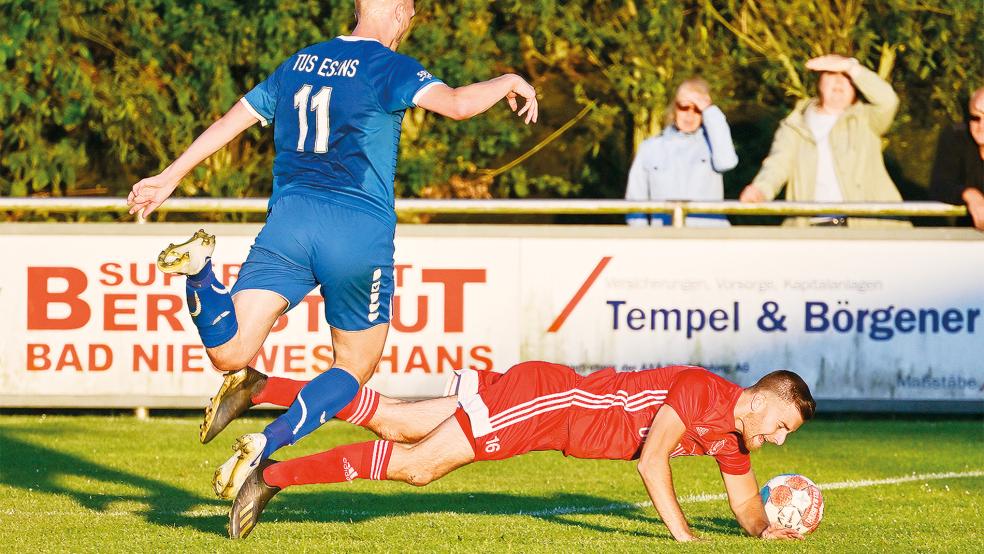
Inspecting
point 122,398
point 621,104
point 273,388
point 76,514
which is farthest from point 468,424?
point 621,104

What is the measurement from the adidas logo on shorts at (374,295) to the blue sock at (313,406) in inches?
12.3

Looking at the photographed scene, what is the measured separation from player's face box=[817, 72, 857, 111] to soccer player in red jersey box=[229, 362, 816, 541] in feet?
17.7

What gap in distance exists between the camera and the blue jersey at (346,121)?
6379 millimetres

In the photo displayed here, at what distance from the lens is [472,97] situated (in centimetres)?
612

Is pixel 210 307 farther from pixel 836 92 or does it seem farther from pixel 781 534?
pixel 836 92

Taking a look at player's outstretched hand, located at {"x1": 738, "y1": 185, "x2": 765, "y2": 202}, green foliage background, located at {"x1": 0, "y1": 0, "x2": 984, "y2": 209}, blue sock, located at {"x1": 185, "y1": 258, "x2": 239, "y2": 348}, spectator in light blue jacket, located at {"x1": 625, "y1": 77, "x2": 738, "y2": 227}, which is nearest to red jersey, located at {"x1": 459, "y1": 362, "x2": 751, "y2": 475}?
blue sock, located at {"x1": 185, "y1": 258, "x2": 239, "y2": 348}

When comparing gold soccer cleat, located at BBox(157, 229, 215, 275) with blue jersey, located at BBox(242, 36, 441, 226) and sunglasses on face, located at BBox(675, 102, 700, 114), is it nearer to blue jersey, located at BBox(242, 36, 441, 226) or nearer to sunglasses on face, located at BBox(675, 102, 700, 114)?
blue jersey, located at BBox(242, 36, 441, 226)

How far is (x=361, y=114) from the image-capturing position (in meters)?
6.38

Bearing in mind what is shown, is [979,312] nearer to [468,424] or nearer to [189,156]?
[468,424]

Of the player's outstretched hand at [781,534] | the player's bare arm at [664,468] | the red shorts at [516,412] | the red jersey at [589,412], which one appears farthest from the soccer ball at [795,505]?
the red shorts at [516,412]

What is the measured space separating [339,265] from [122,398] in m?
5.59

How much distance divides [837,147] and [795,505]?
215 inches

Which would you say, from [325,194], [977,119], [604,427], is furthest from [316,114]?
[977,119]

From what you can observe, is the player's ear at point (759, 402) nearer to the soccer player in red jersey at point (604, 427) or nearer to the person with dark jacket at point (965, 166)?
the soccer player in red jersey at point (604, 427)
